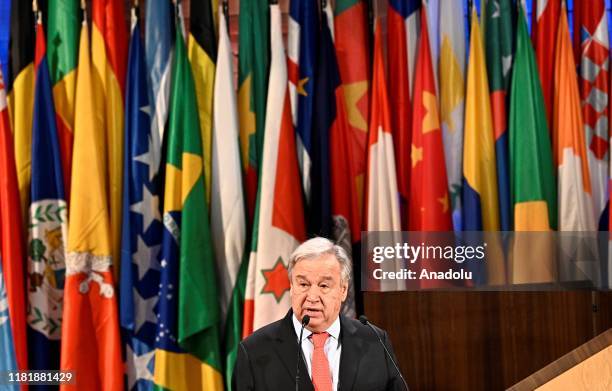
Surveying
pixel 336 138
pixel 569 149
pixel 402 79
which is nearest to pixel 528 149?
pixel 569 149

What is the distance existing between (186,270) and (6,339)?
2.60ft

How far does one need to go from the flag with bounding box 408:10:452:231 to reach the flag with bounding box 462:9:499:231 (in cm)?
11

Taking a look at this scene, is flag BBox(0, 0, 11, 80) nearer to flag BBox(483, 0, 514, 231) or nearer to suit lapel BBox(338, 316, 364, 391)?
flag BBox(483, 0, 514, 231)

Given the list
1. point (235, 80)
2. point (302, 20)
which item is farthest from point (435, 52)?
point (235, 80)

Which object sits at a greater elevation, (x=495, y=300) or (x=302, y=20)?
(x=302, y=20)

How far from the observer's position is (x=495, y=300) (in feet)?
9.01

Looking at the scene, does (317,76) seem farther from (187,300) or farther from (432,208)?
(187,300)

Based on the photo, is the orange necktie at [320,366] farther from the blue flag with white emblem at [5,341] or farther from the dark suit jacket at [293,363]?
the blue flag with white emblem at [5,341]

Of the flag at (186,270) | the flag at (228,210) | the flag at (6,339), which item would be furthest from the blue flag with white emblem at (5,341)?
the flag at (228,210)

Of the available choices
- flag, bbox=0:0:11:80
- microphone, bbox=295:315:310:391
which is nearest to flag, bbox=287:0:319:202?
flag, bbox=0:0:11:80

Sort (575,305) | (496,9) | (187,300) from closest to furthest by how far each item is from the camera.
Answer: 1. (575,305)
2. (187,300)
3. (496,9)

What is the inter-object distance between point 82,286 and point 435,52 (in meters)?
1.87

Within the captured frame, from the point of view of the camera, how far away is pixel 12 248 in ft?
12.7

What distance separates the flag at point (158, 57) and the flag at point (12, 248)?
63 centimetres
